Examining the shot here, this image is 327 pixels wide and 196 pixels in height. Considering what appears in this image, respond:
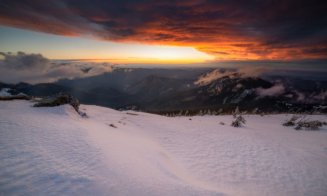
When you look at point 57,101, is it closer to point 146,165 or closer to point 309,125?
point 146,165

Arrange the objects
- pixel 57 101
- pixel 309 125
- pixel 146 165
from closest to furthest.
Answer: pixel 146 165 → pixel 57 101 → pixel 309 125

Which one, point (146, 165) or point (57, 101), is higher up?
Result: point (57, 101)

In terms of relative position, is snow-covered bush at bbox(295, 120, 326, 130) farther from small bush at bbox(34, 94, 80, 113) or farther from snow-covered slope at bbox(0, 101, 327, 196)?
small bush at bbox(34, 94, 80, 113)

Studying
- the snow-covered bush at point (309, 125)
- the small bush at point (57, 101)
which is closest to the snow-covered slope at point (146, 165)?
the small bush at point (57, 101)

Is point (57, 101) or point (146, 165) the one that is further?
point (57, 101)

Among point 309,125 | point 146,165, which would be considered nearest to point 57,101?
point 146,165

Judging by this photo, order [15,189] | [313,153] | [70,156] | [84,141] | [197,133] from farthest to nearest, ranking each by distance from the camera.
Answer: [197,133], [313,153], [84,141], [70,156], [15,189]

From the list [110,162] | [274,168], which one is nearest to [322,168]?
[274,168]

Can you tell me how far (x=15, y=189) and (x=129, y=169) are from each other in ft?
7.83

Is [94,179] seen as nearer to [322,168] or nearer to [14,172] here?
[14,172]

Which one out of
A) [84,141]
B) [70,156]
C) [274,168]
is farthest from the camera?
[274,168]

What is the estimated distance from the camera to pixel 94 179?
4180 millimetres

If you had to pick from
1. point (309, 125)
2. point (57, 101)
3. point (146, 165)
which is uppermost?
point (57, 101)

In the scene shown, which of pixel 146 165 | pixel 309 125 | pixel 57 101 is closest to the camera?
pixel 146 165
